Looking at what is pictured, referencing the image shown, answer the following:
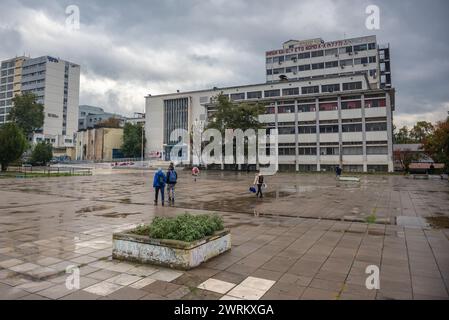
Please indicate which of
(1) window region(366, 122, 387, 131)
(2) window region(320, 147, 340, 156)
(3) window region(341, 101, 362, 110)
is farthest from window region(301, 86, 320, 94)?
(1) window region(366, 122, 387, 131)

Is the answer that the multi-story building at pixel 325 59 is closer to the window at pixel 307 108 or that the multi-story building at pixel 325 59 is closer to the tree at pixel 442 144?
the window at pixel 307 108

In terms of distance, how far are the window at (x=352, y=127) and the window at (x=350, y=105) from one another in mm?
3044

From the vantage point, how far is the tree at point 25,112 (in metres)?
74.1

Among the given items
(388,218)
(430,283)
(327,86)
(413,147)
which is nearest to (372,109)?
(327,86)

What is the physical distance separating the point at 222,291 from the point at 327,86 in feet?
196

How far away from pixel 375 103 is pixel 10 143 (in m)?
54.4

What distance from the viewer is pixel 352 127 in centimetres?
5238

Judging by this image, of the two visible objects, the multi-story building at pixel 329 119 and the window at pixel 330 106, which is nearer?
the multi-story building at pixel 329 119

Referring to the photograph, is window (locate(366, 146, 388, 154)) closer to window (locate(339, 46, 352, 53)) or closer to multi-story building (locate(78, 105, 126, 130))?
window (locate(339, 46, 352, 53))

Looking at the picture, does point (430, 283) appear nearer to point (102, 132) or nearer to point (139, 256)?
point (139, 256)

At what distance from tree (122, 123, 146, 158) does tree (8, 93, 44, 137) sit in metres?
23.1

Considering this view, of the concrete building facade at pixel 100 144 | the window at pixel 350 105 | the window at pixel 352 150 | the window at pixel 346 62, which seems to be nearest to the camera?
the window at pixel 352 150

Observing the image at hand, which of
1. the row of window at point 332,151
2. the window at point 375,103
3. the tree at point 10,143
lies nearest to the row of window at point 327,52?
the window at point 375,103

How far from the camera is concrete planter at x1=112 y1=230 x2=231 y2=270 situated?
16.5ft
